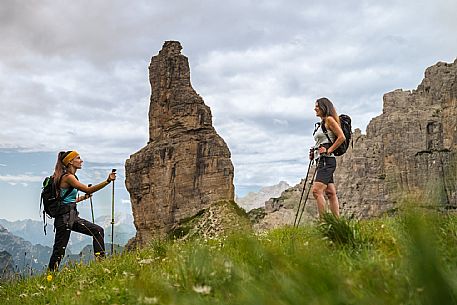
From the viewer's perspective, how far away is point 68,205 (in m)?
12.1

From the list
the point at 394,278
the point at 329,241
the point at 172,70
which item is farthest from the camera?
the point at 172,70

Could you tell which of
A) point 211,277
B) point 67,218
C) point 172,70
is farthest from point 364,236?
point 172,70

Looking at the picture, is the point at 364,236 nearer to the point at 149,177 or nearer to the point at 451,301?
the point at 451,301

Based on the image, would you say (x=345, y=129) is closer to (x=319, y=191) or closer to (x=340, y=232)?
(x=319, y=191)

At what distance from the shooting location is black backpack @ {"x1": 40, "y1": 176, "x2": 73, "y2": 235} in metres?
12.0

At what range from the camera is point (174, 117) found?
529 ft

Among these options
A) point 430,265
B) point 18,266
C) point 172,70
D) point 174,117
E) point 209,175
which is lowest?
point 18,266

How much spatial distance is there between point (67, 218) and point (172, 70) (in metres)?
159

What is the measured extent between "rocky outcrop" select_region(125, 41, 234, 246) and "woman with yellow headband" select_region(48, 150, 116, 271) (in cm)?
14118

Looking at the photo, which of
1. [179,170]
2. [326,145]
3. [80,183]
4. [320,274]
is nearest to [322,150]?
[326,145]

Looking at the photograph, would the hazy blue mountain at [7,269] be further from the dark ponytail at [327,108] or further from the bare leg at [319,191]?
the dark ponytail at [327,108]

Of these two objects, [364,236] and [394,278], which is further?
[364,236]

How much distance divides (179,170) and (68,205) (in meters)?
146

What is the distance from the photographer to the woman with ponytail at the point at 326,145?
1152 cm
